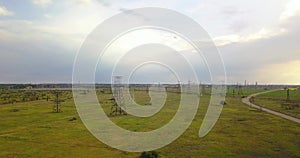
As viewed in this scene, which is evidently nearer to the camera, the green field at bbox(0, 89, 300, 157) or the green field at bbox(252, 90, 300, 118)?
the green field at bbox(0, 89, 300, 157)

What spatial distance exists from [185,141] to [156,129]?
9.74 meters

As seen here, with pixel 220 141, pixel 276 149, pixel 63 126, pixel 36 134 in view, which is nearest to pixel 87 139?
pixel 36 134

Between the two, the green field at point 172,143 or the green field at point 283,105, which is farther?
the green field at point 283,105

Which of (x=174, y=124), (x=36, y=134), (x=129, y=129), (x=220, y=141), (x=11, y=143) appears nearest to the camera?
(x=11, y=143)

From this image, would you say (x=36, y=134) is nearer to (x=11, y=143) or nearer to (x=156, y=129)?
(x=11, y=143)

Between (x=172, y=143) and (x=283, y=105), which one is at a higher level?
(x=283, y=105)

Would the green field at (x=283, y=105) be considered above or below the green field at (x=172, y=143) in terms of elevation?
above

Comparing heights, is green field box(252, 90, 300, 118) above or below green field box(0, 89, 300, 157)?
above

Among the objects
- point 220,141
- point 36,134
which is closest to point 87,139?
point 36,134

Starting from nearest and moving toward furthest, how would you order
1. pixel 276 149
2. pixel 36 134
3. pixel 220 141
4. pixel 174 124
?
pixel 276 149 → pixel 220 141 → pixel 36 134 → pixel 174 124

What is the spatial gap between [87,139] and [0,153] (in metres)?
10.5

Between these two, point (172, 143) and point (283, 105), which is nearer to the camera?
point (172, 143)

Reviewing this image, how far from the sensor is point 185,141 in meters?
36.6

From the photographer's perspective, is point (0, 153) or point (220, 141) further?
point (220, 141)
